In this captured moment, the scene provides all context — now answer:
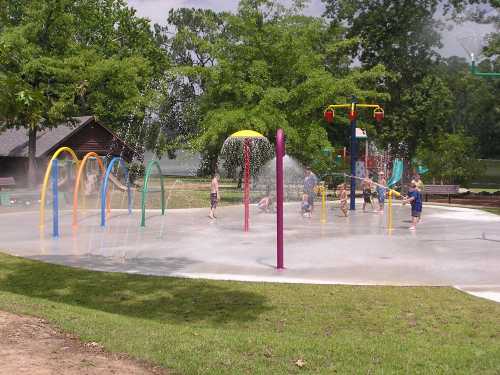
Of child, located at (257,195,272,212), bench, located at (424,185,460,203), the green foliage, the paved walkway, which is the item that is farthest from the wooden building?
the green foliage

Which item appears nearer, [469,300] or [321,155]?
[469,300]

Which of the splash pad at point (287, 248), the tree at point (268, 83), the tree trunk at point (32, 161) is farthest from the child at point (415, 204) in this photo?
the tree trunk at point (32, 161)

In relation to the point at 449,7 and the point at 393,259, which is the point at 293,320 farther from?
the point at 449,7

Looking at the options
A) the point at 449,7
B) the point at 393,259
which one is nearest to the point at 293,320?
the point at 393,259

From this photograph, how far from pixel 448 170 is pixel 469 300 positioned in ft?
111

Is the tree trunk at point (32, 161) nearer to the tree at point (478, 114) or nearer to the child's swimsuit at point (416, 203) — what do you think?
the child's swimsuit at point (416, 203)

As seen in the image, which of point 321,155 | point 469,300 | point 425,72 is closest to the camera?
point 469,300

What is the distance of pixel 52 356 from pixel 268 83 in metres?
27.0

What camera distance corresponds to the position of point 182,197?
33094 mm

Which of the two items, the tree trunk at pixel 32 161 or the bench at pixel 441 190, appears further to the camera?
the tree trunk at pixel 32 161

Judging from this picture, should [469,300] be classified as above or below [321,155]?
below

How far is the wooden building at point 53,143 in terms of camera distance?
126ft

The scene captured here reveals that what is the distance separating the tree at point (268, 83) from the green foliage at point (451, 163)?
11237mm

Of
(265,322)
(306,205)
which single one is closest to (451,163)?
(306,205)
